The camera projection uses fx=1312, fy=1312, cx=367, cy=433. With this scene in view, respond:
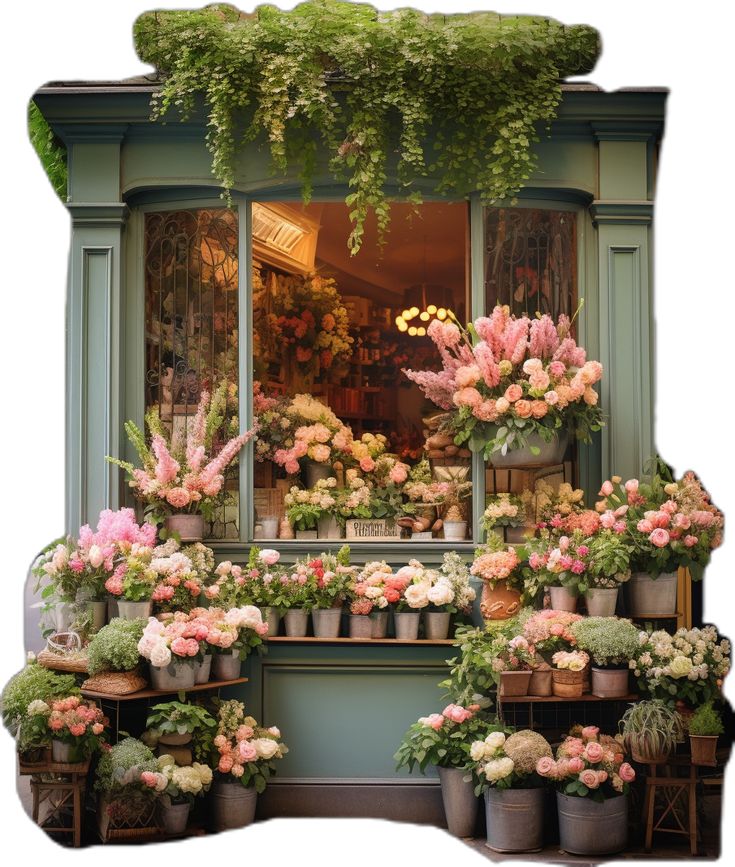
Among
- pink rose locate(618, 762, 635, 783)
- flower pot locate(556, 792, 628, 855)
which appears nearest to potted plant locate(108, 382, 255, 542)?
flower pot locate(556, 792, 628, 855)

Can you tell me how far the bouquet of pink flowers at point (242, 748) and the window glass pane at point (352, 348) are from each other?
50.6 inches

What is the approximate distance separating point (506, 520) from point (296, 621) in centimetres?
142

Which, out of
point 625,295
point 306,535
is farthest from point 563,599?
point 625,295

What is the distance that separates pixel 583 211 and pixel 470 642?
2.83 meters

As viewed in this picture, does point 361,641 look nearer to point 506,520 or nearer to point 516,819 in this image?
point 506,520

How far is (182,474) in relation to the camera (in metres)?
8.11

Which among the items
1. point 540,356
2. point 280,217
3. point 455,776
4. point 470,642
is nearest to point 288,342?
point 280,217

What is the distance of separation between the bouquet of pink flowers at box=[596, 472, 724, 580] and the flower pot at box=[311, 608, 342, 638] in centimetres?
168

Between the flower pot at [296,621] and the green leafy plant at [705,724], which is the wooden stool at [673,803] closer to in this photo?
the green leafy plant at [705,724]

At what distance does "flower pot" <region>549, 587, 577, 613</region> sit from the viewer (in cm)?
762

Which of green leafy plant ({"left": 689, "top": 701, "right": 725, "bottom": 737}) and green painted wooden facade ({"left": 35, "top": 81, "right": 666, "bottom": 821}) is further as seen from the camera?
green painted wooden facade ({"left": 35, "top": 81, "right": 666, "bottom": 821})

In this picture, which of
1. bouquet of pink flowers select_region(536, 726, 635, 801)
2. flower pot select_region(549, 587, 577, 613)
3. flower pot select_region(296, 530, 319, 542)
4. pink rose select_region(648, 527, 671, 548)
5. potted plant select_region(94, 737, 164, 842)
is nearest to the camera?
bouquet of pink flowers select_region(536, 726, 635, 801)

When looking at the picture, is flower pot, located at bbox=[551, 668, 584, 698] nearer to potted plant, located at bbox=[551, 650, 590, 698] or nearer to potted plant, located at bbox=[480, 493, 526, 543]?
potted plant, located at bbox=[551, 650, 590, 698]

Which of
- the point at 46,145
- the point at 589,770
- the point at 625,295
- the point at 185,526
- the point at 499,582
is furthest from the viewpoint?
the point at 46,145
